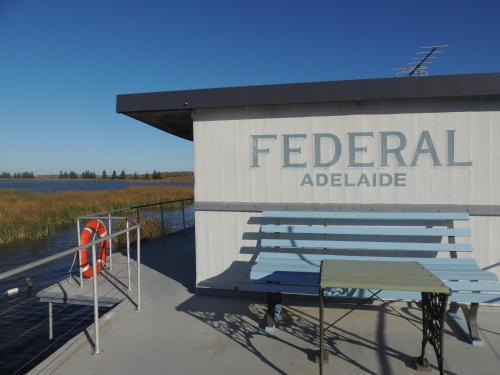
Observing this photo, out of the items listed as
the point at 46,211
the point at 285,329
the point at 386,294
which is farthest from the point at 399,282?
the point at 46,211

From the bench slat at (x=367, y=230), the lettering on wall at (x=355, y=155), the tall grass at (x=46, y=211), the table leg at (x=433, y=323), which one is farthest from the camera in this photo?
the tall grass at (x=46, y=211)

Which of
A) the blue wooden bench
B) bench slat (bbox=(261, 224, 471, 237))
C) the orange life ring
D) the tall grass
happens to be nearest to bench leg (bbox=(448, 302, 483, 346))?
the blue wooden bench

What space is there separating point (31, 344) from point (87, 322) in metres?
0.96

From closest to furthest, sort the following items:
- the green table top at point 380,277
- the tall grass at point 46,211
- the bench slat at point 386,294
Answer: the green table top at point 380,277 < the bench slat at point 386,294 < the tall grass at point 46,211

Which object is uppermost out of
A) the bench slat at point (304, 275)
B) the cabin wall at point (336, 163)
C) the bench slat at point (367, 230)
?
the cabin wall at point (336, 163)

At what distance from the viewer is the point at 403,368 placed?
326cm

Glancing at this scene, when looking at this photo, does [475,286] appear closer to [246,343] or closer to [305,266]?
[305,266]

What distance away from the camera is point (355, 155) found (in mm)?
4727

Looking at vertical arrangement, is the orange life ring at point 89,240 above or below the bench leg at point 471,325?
above

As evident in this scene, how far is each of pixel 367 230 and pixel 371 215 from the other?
0.18 m

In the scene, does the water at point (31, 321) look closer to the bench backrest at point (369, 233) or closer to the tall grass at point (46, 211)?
the bench backrest at point (369, 233)

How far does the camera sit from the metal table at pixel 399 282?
2.69 m

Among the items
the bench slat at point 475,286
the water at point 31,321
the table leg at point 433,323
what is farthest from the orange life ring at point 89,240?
the bench slat at point 475,286

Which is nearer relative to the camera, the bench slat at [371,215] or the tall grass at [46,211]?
the bench slat at [371,215]
